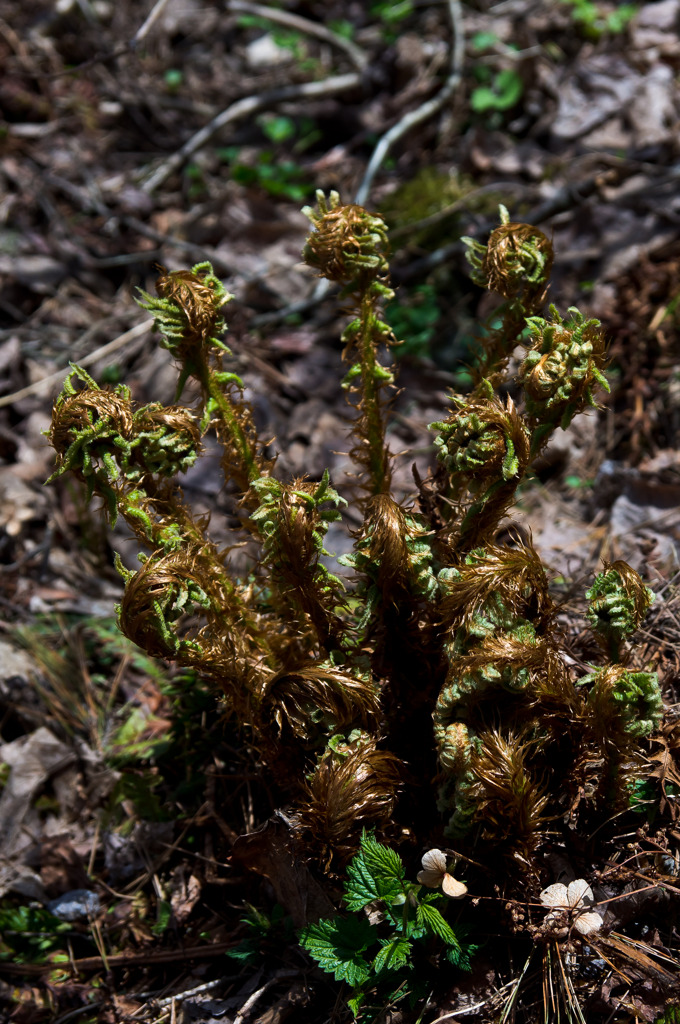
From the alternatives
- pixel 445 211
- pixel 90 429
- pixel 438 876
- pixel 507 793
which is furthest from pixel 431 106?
pixel 438 876

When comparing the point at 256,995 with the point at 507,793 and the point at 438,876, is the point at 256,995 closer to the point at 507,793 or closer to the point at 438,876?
the point at 438,876

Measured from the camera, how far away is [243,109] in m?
5.15

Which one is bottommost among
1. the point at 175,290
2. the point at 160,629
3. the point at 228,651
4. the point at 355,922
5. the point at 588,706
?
the point at 355,922

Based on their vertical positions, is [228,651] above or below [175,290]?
below

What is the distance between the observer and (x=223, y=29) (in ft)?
19.7

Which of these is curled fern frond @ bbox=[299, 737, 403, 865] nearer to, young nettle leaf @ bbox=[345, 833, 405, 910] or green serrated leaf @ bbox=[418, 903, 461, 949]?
young nettle leaf @ bbox=[345, 833, 405, 910]

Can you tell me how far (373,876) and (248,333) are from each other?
318cm

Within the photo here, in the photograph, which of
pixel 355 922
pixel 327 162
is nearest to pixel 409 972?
pixel 355 922

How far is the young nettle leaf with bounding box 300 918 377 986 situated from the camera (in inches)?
60.3

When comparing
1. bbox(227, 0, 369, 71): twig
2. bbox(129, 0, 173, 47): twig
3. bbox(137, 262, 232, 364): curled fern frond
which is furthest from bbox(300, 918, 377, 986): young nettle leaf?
bbox(227, 0, 369, 71): twig

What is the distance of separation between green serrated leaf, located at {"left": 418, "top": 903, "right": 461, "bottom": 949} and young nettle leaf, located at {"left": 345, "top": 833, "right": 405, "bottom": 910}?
0.18ft

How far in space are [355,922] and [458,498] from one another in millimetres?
919

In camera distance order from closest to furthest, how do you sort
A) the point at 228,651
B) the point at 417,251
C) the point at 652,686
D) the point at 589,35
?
the point at 652,686 → the point at 228,651 → the point at 417,251 → the point at 589,35

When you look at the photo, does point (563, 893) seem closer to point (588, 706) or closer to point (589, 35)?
point (588, 706)
